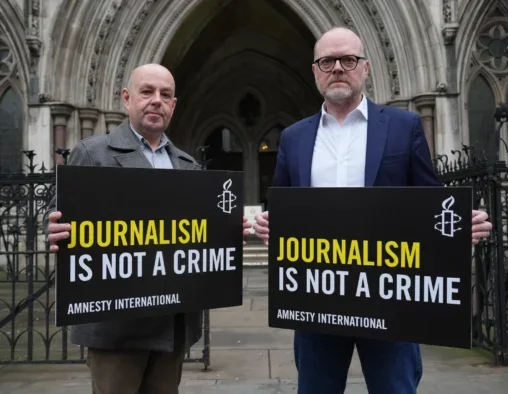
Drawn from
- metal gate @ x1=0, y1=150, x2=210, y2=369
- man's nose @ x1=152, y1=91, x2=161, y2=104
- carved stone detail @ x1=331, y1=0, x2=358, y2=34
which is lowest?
metal gate @ x1=0, y1=150, x2=210, y2=369

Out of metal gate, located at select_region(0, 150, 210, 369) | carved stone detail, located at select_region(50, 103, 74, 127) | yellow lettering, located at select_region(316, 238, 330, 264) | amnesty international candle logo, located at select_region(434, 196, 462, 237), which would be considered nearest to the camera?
amnesty international candle logo, located at select_region(434, 196, 462, 237)

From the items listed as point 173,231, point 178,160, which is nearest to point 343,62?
point 178,160

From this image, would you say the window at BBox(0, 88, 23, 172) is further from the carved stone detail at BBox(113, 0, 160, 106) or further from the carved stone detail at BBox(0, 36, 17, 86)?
the carved stone detail at BBox(113, 0, 160, 106)

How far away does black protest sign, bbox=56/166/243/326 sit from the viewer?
2.09 m

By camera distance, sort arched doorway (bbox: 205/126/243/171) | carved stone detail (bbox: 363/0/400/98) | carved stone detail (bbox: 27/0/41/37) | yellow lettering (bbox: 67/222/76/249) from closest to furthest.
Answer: yellow lettering (bbox: 67/222/76/249), carved stone detail (bbox: 27/0/41/37), carved stone detail (bbox: 363/0/400/98), arched doorway (bbox: 205/126/243/171)

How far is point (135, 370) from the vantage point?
226cm

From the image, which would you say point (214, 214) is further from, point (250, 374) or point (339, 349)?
point (250, 374)

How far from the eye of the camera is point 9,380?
4.30 meters

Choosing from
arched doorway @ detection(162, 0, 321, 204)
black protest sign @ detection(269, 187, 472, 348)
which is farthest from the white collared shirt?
arched doorway @ detection(162, 0, 321, 204)

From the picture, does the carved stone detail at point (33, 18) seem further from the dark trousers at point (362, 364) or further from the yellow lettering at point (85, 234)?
the dark trousers at point (362, 364)

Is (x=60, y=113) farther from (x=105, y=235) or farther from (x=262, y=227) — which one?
(x=262, y=227)

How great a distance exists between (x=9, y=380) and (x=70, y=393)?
75 cm

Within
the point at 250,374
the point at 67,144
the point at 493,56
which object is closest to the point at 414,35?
the point at 493,56

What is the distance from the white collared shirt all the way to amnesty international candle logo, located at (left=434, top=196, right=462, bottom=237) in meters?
0.37
